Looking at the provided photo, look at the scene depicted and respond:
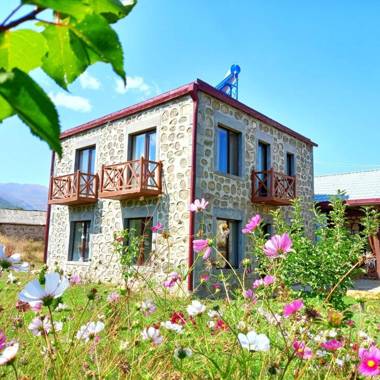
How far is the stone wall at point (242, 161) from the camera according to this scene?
9055mm

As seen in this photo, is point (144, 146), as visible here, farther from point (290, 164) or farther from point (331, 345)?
point (331, 345)

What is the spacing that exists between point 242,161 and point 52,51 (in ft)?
32.2

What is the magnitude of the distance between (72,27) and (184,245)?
27.1ft

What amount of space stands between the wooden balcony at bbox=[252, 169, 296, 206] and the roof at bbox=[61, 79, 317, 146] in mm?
1723

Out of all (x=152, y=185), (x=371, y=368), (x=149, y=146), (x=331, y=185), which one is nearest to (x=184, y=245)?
(x=152, y=185)

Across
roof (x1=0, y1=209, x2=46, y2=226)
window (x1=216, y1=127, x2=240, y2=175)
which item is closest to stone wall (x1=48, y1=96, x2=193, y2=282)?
window (x1=216, y1=127, x2=240, y2=175)

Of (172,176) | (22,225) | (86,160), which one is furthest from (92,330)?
(22,225)

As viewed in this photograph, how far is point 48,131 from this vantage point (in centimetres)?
39

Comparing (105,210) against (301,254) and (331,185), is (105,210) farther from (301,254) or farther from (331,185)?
(331,185)

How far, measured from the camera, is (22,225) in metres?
19.9

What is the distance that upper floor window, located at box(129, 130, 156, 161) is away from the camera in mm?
10141

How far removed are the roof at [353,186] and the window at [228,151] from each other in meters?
5.07

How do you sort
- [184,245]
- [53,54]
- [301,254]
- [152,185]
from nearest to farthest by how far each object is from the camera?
[53,54] < [301,254] < [184,245] < [152,185]

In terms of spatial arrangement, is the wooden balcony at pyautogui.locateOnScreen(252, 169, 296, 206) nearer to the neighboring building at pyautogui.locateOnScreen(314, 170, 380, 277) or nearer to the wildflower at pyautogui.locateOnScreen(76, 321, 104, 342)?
the neighboring building at pyautogui.locateOnScreen(314, 170, 380, 277)
